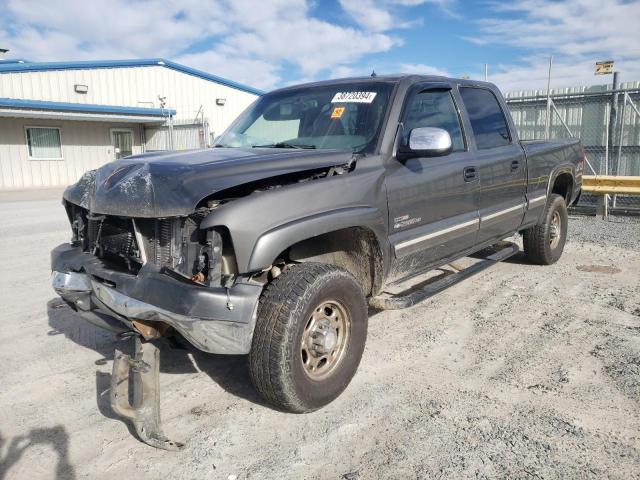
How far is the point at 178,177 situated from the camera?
2.71m

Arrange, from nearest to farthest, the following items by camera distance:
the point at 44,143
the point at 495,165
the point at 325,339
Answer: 1. the point at 325,339
2. the point at 495,165
3. the point at 44,143

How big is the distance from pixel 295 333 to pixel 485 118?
10.3 feet

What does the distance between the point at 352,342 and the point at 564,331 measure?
2073 mm

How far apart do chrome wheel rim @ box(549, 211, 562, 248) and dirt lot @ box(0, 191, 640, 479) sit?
52.1 inches

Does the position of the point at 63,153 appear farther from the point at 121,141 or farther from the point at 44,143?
the point at 121,141

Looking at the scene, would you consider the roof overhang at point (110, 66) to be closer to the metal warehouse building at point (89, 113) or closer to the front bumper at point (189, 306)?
the metal warehouse building at point (89, 113)

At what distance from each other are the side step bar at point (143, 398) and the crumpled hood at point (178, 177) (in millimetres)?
795

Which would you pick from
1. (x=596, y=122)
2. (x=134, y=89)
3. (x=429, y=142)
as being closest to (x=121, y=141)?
(x=134, y=89)

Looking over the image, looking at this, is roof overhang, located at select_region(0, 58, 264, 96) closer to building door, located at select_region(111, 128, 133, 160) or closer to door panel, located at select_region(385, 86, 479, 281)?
building door, located at select_region(111, 128, 133, 160)

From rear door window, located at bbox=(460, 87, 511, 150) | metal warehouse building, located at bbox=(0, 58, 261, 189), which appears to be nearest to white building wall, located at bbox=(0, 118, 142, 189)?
metal warehouse building, located at bbox=(0, 58, 261, 189)

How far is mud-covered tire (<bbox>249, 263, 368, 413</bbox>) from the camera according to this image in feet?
9.00

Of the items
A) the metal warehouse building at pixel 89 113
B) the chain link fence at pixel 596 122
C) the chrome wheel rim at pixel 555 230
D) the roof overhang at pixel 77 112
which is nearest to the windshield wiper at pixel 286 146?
the chrome wheel rim at pixel 555 230

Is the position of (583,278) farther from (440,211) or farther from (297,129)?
(297,129)

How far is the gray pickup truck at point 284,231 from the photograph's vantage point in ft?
8.68
